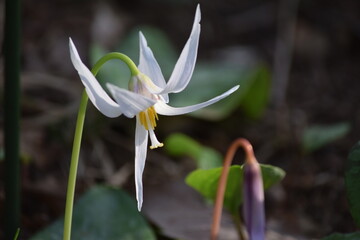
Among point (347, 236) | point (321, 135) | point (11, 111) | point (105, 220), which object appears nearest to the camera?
point (347, 236)

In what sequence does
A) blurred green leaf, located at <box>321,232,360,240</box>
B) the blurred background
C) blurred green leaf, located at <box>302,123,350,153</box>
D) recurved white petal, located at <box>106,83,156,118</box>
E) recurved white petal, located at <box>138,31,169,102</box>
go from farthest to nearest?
blurred green leaf, located at <box>302,123,350,153</box> → the blurred background → blurred green leaf, located at <box>321,232,360,240</box> → recurved white petal, located at <box>138,31,169,102</box> → recurved white petal, located at <box>106,83,156,118</box>

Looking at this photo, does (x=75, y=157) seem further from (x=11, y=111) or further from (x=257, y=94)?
(x=257, y=94)

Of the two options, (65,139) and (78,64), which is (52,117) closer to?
(65,139)

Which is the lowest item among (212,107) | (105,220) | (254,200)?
(212,107)

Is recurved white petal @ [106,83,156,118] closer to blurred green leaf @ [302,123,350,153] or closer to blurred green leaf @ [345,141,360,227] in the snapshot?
blurred green leaf @ [345,141,360,227]

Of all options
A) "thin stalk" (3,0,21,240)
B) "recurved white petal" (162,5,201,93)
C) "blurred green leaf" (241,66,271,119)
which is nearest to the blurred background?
"blurred green leaf" (241,66,271,119)

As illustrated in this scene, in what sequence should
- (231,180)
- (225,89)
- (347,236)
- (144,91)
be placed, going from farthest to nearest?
(225,89)
(231,180)
(347,236)
(144,91)

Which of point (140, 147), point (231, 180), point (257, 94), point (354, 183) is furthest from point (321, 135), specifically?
point (140, 147)
